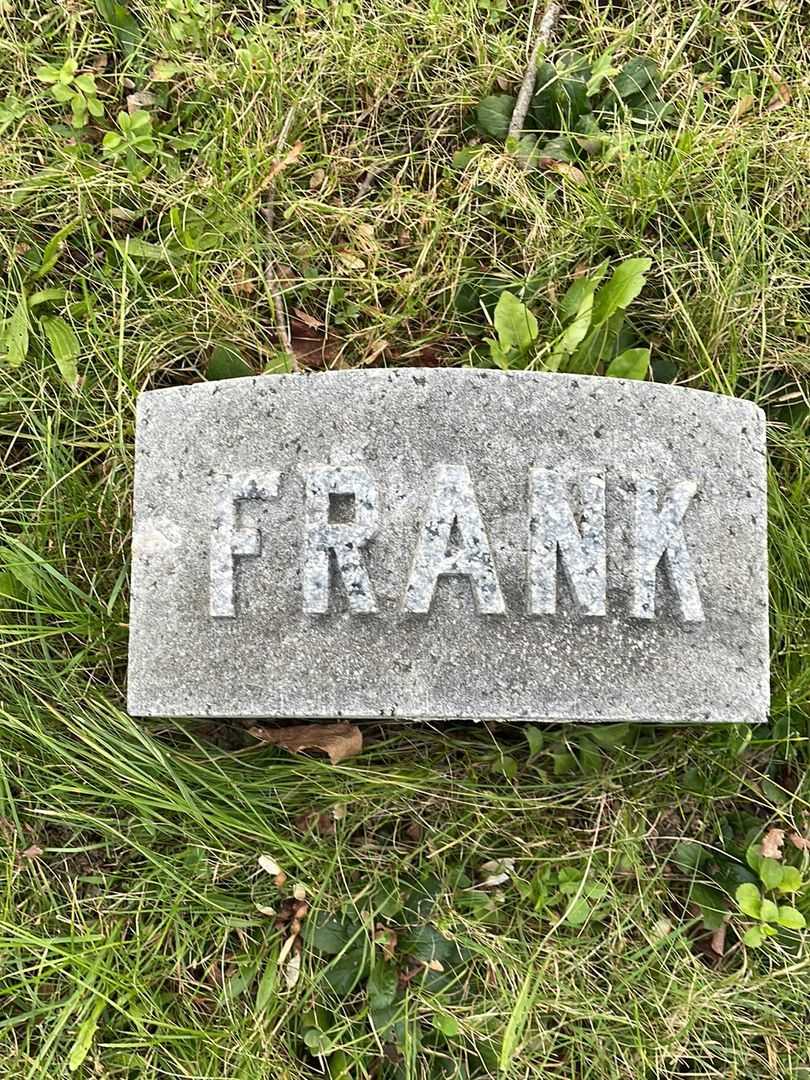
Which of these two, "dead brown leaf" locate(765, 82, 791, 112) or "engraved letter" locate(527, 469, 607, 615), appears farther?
"dead brown leaf" locate(765, 82, 791, 112)

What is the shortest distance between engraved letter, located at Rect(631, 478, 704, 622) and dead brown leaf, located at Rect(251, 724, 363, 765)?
710 mm

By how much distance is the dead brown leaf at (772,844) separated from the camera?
6.44ft

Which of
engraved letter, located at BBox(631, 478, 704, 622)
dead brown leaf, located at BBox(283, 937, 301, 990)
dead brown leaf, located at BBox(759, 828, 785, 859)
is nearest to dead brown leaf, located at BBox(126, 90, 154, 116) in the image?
engraved letter, located at BBox(631, 478, 704, 622)

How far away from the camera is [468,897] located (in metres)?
1.93

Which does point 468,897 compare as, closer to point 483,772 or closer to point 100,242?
point 483,772

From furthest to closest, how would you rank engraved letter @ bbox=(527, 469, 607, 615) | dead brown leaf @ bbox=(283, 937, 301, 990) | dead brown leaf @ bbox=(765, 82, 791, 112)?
dead brown leaf @ bbox=(765, 82, 791, 112), dead brown leaf @ bbox=(283, 937, 301, 990), engraved letter @ bbox=(527, 469, 607, 615)

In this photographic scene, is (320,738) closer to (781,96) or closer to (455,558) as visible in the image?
(455,558)

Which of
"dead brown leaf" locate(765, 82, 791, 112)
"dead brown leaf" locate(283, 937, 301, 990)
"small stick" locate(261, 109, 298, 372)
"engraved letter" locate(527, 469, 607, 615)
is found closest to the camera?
"engraved letter" locate(527, 469, 607, 615)

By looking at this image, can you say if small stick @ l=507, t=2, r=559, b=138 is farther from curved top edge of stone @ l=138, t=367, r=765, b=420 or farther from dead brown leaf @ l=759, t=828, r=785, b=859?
dead brown leaf @ l=759, t=828, r=785, b=859

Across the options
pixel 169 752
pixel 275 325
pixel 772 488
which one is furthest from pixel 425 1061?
pixel 275 325

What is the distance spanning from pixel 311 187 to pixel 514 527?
42.4 inches

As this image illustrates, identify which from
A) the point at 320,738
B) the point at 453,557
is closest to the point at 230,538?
the point at 453,557

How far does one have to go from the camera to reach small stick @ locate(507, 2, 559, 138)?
6.95 ft

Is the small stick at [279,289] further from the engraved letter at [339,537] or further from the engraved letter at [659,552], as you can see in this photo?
the engraved letter at [659,552]
